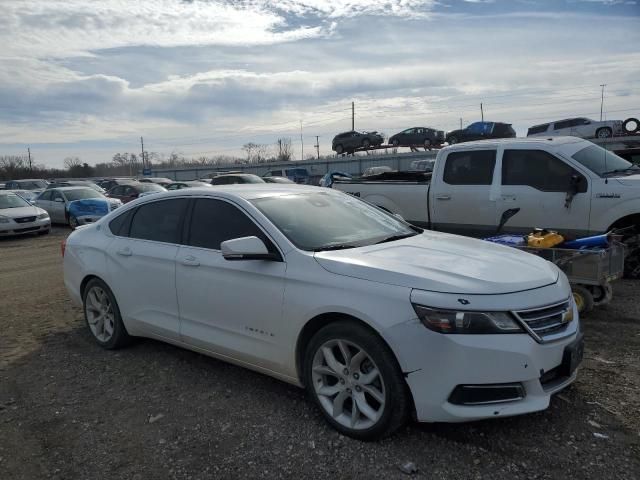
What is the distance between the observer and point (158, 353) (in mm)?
4977

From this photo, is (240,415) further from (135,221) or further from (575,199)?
(575,199)

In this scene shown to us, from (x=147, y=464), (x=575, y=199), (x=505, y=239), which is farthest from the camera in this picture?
(x=575, y=199)

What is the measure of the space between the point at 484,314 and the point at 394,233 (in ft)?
4.71

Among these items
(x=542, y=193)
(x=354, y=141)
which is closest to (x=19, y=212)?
(x=542, y=193)

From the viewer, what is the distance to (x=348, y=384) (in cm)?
328

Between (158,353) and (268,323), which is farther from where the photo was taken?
(158,353)

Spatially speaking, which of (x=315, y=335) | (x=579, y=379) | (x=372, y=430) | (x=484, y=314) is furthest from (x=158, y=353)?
(x=579, y=379)

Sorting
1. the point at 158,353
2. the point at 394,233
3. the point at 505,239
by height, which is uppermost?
the point at 394,233

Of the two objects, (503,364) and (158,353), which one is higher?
(503,364)

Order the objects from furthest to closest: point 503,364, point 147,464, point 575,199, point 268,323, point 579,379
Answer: point 575,199 → point 579,379 → point 268,323 → point 147,464 → point 503,364

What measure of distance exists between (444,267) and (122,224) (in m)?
3.30

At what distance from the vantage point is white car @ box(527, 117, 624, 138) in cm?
2812

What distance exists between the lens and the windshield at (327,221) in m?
3.77

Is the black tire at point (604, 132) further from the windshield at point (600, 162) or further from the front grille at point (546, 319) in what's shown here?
the front grille at point (546, 319)
